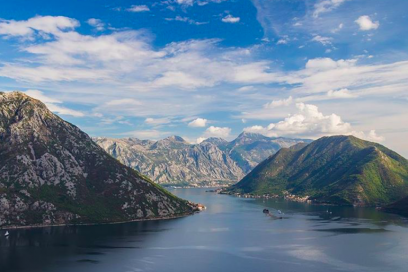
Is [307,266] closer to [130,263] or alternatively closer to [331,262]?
[331,262]

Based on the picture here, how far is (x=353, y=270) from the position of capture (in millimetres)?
178000

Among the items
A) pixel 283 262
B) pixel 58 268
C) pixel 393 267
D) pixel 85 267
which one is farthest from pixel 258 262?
pixel 58 268

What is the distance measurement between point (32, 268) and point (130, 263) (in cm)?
4600

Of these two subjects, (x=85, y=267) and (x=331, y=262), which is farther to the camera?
(x=331, y=262)

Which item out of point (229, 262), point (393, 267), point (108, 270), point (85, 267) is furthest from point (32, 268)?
point (393, 267)

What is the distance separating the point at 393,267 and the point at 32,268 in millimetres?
173800

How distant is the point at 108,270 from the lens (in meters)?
177

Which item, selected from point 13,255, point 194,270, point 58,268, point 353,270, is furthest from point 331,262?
point 13,255

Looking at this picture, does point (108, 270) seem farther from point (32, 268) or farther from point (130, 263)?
point (32, 268)

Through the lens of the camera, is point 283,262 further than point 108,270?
Yes

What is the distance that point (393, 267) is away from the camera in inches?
7170

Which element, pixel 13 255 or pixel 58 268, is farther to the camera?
pixel 13 255

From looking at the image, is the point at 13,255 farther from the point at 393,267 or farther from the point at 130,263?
the point at 393,267

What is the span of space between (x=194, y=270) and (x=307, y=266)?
5677 centimetres
